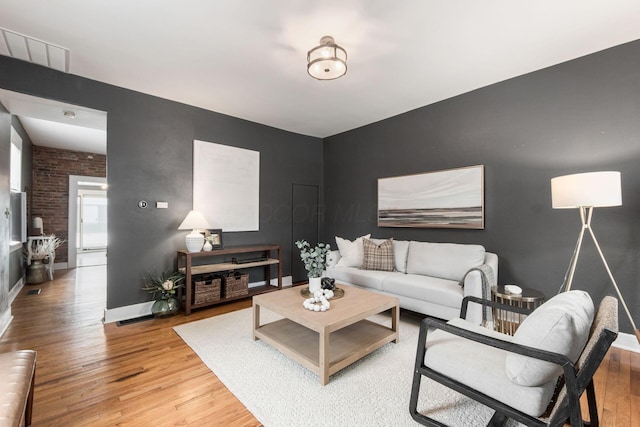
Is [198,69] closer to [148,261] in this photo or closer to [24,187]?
[148,261]

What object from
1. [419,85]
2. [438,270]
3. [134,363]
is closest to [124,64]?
[134,363]

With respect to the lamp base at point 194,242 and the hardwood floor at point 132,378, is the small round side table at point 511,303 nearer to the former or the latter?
the hardwood floor at point 132,378

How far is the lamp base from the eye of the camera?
3605mm

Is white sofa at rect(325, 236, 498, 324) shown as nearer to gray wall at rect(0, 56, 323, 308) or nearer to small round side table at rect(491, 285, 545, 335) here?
small round side table at rect(491, 285, 545, 335)

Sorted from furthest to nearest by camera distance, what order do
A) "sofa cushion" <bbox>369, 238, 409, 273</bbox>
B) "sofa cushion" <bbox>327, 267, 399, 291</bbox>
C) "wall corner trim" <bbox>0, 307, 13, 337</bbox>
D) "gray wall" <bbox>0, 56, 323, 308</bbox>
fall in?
"sofa cushion" <bbox>369, 238, 409, 273</bbox>, "sofa cushion" <bbox>327, 267, 399, 291</bbox>, "gray wall" <bbox>0, 56, 323, 308</bbox>, "wall corner trim" <bbox>0, 307, 13, 337</bbox>

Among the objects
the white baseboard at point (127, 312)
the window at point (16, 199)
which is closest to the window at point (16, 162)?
the window at point (16, 199)

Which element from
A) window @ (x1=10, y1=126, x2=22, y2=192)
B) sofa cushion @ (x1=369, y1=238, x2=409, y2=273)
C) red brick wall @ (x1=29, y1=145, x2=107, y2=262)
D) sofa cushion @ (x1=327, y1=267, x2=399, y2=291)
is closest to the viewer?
sofa cushion @ (x1=327, y1=267, x2=399, y2=291)

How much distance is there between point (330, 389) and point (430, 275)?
6.51ft

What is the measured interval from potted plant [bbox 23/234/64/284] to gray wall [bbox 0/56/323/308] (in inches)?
120

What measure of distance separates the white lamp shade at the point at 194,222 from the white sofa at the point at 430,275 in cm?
184

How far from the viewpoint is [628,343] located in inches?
100

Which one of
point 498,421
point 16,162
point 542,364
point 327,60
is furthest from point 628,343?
point 16,162

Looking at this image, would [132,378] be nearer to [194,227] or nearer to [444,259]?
[194,227]

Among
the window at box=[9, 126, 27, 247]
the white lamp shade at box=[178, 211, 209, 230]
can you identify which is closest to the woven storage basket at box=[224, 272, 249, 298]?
the white lamp shade at box=[178, 211, 209, 230]
